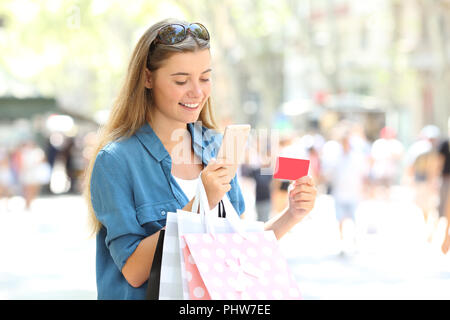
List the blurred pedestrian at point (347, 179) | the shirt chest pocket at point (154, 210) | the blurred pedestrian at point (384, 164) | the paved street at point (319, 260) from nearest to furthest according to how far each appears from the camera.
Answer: the shirt chest pocket at point (154, 210)
the paved street at point (319, 260)
the blurred pedestrian at point (347, 179)
the blurred pedestrian at point (384, 164)

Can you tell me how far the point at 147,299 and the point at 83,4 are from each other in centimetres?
1541

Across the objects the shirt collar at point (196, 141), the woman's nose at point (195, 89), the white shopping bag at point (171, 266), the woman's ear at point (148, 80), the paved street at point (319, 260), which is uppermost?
the woman's ear at point (148, 80)

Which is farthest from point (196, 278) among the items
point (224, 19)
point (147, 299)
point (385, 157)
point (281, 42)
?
point (281, 42)

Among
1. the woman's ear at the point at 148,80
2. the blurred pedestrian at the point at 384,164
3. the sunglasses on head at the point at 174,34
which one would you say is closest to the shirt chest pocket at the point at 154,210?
the woman's ear at the point at 148,80

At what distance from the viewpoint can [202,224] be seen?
2035 mm

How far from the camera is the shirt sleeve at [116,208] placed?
216 centimetres

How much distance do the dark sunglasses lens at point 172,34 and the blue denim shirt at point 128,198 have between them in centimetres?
27

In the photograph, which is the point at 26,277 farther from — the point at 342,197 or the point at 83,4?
the point at 83,4

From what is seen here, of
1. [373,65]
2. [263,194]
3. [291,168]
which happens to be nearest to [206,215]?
[291,168]

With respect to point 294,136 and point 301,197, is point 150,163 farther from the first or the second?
point 294,136

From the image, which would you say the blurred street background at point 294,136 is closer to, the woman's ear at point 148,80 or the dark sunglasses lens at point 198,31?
the dark sunglasses lens at point 198,31

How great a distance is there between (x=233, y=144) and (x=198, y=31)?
44cm

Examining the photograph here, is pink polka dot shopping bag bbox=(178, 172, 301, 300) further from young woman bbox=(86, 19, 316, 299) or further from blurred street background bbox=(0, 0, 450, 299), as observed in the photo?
blurred street background bbox=(0, 0, 450, 299)

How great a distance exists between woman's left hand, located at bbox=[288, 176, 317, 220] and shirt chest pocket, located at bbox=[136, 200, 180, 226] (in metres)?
0.38
